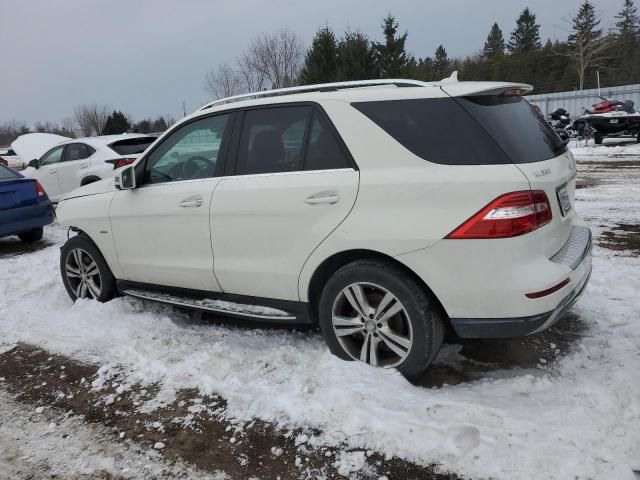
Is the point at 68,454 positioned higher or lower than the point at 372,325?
lower

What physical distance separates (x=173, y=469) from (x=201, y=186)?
2.01 m

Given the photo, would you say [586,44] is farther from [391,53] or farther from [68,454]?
[68,454]

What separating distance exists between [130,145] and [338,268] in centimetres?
852

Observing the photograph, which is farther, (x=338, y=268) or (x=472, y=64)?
(x=472, y=64)

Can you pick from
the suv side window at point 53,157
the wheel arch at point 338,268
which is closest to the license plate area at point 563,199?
the wheel arch at point 338,268

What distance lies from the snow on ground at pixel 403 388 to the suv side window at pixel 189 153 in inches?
49.2

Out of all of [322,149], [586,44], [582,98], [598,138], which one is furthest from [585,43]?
[322,149]

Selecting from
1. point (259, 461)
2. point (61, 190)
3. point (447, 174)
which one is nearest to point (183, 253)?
point (259, 461)

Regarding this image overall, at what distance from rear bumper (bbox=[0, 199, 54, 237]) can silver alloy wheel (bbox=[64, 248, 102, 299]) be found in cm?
331

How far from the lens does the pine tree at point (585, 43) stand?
137 feet

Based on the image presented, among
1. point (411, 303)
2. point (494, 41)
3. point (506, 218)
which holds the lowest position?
point (411, 303)

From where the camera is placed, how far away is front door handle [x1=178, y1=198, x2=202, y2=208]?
154 inches

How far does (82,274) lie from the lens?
5.06 m

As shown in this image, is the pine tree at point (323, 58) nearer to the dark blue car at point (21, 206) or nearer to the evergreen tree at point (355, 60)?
the evergreen tree at point (355, 60)
